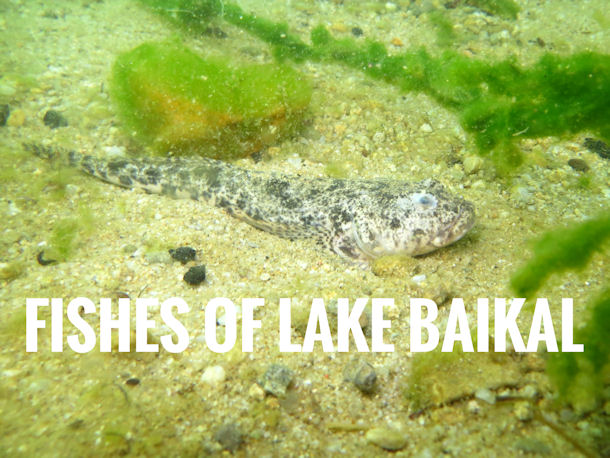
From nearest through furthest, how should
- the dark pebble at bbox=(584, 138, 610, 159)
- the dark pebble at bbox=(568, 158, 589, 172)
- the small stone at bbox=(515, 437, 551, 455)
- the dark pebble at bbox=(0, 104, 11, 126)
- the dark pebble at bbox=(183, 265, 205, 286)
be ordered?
1. the small stone at bbox=(515, 437, 551, 455)
2. the dark pebble at bbox=(183, 265, 205, 286)
3. the dark pebble at bbox=(568, 158, 589, 172)
4. the dark pebble at bbox=(584, 138, 610, 159)
5. the dark pebble at bbox=(0, 104, 11, 126)

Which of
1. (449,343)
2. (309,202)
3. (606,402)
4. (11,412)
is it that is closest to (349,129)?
(309,202)

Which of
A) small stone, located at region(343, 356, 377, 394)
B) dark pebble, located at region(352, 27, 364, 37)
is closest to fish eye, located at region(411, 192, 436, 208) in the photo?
small stone, located at region(343, 356, 377, 394)

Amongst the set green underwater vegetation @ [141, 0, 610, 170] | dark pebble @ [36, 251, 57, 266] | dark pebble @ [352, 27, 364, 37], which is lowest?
dark pebble @ [36, 251, 57, 266]

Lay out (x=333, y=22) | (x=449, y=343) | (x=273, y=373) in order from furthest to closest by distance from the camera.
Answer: (x=333, y=22) → (x=449, y=343) → (x=273, y=373)

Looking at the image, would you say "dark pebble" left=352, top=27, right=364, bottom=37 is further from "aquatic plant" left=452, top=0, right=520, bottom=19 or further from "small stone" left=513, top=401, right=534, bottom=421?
"small stone" left=513, top=401, right=534, bottom=421

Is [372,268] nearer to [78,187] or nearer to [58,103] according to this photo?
[78,187]

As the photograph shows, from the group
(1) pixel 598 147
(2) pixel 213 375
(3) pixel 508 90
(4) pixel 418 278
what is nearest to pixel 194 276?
(2) pixel 213 375

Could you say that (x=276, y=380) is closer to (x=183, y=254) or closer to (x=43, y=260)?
(x=183, y=254)
